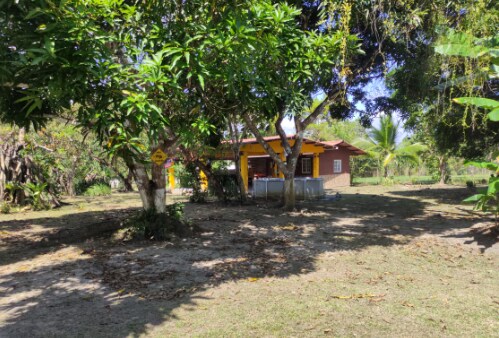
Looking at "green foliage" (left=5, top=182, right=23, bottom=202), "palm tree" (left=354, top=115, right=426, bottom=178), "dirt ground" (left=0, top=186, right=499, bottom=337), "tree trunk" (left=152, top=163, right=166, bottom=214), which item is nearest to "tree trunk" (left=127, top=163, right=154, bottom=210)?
"tree trunk" (left=152, top=163, right=166, bottom=214)

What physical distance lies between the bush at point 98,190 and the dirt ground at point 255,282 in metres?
12.6

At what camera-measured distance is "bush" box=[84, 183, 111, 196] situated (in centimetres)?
2198

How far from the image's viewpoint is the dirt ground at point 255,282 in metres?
3.81

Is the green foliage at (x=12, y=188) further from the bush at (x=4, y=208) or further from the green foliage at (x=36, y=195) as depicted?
the bush at (x=4, y=208)

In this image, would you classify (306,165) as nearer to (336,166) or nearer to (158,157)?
(336,166)

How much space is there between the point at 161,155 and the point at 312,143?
50.1 ft

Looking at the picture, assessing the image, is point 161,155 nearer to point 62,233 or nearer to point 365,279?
point 62,233

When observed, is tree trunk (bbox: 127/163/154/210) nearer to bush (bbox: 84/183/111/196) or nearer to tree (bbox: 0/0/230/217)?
tree (bbox: 0/0/230/217)

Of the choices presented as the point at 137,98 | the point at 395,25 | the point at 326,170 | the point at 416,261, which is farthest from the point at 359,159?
the point at 137,98

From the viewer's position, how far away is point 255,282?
17.0 ft

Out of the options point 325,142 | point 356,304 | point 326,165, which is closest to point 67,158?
point 325,142

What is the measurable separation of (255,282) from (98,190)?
64.8 ft

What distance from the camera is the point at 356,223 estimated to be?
10430 mm

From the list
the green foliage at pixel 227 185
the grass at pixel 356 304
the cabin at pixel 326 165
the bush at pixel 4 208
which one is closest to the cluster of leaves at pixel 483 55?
the grass at pixel 356 304
